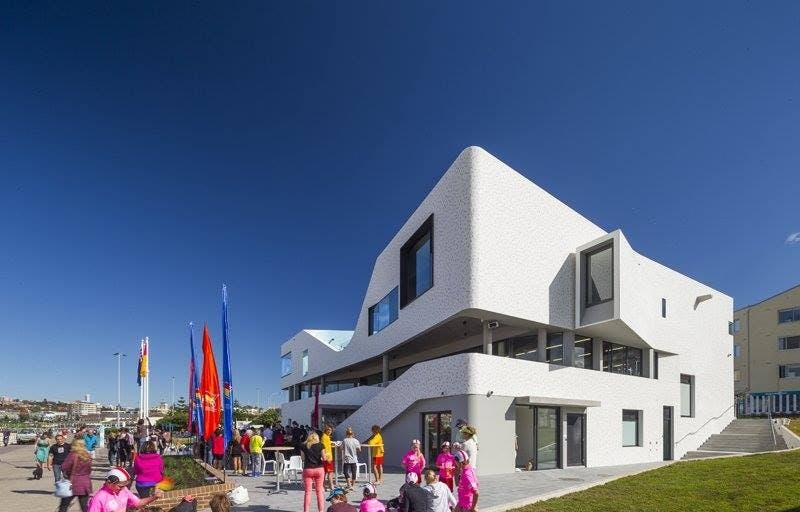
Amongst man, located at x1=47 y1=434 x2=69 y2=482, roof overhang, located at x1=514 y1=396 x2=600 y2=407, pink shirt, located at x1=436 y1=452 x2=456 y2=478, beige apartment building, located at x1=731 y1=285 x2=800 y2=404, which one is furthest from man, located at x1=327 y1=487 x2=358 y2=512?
beige apartment building, located at x1=731 y1=285 x2=800 y2=404

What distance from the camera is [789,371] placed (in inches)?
1893

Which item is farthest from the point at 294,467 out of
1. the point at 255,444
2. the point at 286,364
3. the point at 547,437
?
the point at 286,364

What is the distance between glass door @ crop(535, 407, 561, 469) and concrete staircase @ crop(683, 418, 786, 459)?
9670mm

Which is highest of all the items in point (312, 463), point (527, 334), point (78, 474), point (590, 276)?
point (590, 276)

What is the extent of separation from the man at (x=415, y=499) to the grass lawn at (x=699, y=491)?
4970 millimetres

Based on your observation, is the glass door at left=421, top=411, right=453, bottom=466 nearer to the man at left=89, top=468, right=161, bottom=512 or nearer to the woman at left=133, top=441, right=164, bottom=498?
the woman at left=133, top=441, right=164, bottom=498

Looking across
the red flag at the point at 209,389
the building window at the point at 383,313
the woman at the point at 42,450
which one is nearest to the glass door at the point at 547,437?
the building window at the point at 383,313

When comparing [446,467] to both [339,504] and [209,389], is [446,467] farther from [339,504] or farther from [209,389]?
[209,389]

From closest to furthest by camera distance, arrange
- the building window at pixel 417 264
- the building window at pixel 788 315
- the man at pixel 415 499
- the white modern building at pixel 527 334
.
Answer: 1. the man at pixel 415 499
2. the white modern building at pixel 527 334
3. the building window at pixel 417 264
4. the building window at pixel 788 315

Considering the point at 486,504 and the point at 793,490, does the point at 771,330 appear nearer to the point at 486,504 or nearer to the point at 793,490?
the point at 793,490

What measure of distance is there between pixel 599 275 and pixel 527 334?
345 cm

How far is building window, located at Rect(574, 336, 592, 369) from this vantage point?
73.5ft

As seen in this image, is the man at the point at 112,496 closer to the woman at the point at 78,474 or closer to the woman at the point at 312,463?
the woman at the point at 78,474

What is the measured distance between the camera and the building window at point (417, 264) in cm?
2314
